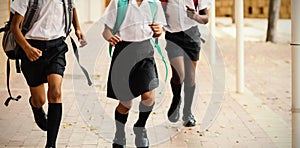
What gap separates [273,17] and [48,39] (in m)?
13.1

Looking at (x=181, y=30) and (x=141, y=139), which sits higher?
(x=181, y=30)

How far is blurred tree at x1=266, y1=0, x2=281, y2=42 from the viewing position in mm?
16844

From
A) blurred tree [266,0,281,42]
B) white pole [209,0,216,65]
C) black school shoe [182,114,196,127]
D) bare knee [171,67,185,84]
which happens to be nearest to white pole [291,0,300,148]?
bare knee [171,67,185,84]

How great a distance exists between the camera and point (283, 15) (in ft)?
86.5

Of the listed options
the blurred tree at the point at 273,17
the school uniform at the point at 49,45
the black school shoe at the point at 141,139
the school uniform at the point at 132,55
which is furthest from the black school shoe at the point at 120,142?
the blurred tree at the point at 273,17

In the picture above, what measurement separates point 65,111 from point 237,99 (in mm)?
2383

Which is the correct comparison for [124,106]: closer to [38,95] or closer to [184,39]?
[38,95]

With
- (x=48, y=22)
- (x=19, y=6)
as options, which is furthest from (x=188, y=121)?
(x=19, y=6)

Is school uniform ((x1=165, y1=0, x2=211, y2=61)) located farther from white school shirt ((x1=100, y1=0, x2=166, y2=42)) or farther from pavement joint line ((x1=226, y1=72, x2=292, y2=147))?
pavement joint line ((x1=226, y1=72, x2=292, y2=147))

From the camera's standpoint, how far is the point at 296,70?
470 cm

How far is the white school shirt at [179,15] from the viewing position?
5.65 metres

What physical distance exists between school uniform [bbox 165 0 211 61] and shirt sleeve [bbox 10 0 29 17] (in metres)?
1.58

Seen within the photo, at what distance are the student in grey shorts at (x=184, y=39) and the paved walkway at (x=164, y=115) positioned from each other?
7.2 inches

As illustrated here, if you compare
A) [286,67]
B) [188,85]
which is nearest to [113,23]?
[188,85]
